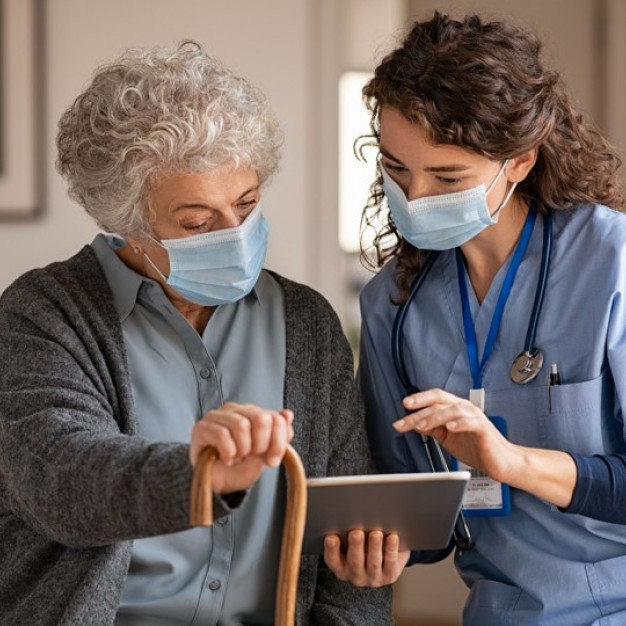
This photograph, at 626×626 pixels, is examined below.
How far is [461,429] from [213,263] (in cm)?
45

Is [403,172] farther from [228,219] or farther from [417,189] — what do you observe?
[228,219]

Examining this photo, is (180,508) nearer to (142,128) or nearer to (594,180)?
(142,128)

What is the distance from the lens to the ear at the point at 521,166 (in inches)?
75.4

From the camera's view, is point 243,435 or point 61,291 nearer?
point 243,435

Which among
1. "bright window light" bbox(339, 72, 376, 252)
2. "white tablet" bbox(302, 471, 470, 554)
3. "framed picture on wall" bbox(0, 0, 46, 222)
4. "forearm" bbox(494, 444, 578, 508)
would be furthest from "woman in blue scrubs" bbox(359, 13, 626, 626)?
"bright window light" bbox(339, 72, 376, 252)

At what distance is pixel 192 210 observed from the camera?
71.9 inches

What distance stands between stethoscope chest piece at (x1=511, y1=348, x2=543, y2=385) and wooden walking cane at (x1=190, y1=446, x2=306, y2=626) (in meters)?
0.65

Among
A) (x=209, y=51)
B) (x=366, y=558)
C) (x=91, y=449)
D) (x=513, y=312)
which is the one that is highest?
(x=209, y=51)

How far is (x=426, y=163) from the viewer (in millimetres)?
1843

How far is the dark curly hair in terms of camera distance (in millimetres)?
1812

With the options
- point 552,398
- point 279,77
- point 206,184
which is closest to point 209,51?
point 279,77

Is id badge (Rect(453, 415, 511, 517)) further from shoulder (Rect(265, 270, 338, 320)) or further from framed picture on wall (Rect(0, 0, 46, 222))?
framed picture on wall (Rect(0, 0, 46, 222))

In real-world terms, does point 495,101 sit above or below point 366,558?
above

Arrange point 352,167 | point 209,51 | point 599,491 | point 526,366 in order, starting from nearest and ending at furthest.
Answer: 1. point 599,491
2. point 526,366
3. point 209,51
4. point 352,167
